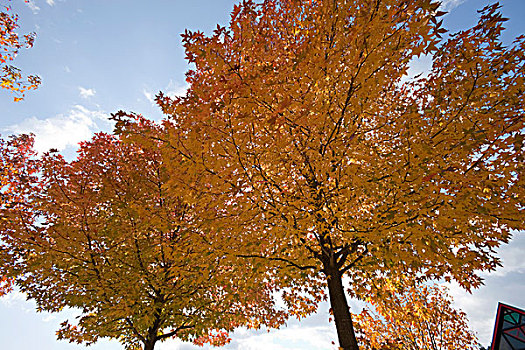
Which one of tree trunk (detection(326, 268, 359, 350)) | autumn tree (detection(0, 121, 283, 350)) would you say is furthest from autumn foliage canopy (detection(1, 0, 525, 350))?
autumn tree (detection(0, 121, 283, 350))

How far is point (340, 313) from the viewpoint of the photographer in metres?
5.07

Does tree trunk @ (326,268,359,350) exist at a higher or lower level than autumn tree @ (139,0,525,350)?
lower

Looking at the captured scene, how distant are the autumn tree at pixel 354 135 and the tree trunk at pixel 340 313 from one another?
3cm

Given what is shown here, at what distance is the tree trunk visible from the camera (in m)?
4.82

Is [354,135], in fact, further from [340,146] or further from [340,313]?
[340,313]

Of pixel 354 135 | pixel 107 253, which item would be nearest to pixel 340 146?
pixel 354 135

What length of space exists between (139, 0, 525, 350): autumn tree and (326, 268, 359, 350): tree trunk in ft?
0.10

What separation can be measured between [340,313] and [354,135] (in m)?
3.74

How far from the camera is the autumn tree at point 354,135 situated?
358 cm

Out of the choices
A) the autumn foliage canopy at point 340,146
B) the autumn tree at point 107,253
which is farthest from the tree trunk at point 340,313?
the autumn tree at point 107,253

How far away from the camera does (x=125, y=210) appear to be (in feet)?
23.6

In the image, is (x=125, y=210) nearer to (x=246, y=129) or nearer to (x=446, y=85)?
(x=246, y=129)

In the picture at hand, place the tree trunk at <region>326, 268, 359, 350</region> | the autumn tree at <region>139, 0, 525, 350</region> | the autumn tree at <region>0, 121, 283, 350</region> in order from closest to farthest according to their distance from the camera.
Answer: the autumn tree at <region>139, 0, 525, 350</region>
the tree trunk at <region>326, 268, 359, 350</region>
the autumn tree at <region>0, 121, 283, 350</region>

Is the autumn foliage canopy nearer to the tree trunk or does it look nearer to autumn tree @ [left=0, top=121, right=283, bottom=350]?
the tree trunk
